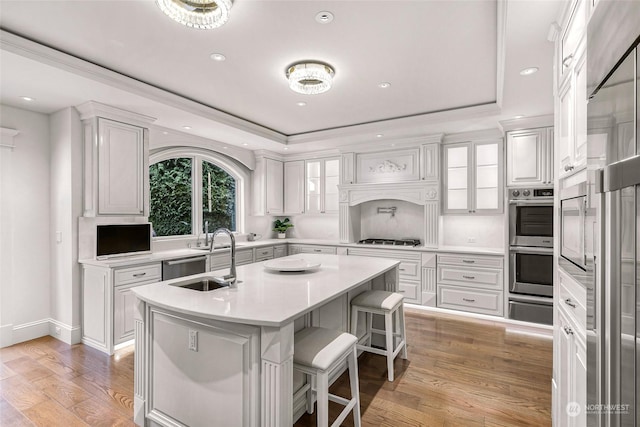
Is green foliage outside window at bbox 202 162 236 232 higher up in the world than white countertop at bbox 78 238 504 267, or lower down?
higher up

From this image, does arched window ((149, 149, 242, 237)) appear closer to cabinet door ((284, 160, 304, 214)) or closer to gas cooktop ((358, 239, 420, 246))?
cabinet door ((284, 160, 304, 214))

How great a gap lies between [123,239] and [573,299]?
3974 mm

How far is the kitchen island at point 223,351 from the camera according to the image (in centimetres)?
150

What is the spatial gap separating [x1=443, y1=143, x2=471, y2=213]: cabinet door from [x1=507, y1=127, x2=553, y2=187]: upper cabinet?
594 millimetres

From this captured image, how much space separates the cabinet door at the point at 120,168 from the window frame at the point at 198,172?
0.63 meters

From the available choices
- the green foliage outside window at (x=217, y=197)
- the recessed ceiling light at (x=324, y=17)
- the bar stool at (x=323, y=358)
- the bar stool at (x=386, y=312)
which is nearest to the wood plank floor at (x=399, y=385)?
the bar stool at (x=386, y=312)

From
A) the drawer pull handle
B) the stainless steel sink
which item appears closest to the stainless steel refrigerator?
the drawer pull handle

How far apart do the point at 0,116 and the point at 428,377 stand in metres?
4.80

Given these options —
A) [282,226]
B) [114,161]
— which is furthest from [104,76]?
[282,226]

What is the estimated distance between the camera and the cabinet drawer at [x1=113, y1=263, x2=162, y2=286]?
317cm

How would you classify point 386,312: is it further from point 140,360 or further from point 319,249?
point 319,249

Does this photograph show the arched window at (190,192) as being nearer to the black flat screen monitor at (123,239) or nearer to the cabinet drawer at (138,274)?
the black flat screen monitor at (123,239)

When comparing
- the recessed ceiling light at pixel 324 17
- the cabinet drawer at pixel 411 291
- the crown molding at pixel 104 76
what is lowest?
the cabinet drawer at pixel 411 291

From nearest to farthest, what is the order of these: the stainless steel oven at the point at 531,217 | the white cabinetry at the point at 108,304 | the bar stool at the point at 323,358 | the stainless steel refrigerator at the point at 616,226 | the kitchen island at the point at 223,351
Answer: the stainless steel refrigerator at the point at 616,226 → the kitchen island at the point at 223,351 → the bar stool at the point at 323,358 → the white cabinetry at the point at 108,304 → the stainless steel oven at the point at 531,217
